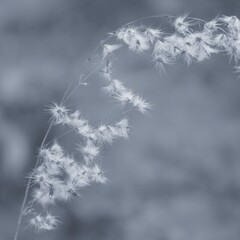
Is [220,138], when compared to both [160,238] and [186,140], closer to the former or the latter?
[186,140]

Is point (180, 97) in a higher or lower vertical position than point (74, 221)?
higher

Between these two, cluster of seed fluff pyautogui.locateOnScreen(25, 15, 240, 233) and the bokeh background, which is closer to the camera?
cluster of seed fluff pyautogui.locateOnScreen(25, 15, 240, 233)

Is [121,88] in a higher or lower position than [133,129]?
lower

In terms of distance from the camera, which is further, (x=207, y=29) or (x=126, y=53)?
(x=126, y=53)

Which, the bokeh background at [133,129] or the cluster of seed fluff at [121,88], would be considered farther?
the bokeh background at [133,129]

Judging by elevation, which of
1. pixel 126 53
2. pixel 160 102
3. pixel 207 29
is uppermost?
pixel 126 53

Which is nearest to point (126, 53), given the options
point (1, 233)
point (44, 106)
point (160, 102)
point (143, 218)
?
point (160, 102)

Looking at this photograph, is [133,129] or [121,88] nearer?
[121,88]
